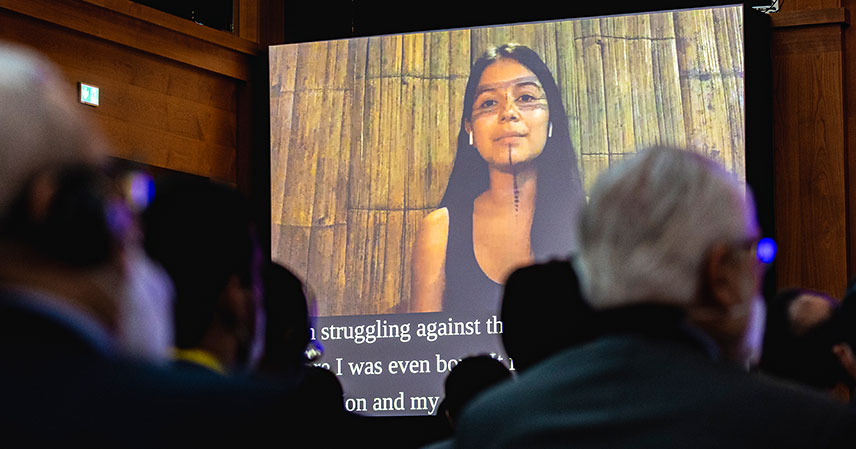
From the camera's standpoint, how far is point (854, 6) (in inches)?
268

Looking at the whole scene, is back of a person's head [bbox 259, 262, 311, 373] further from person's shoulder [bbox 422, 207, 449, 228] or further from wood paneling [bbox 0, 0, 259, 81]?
person's shoulder [bbox 422, 207, 449, 228]

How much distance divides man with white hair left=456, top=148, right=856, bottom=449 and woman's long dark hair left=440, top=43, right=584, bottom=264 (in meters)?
5.13

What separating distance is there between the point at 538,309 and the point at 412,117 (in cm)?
479

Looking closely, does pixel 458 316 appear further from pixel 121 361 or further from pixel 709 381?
pixel 121 361

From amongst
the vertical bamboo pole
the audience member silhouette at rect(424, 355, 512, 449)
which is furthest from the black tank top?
the audience member silhouette at rect(424, 355, 512, 449)

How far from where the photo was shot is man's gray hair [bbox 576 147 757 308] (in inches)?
55.1

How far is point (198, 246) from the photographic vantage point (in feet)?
5.27

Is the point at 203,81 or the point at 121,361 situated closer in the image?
the point at 121,361

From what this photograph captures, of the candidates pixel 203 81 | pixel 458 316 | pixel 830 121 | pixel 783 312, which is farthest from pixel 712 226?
pixel 203 81

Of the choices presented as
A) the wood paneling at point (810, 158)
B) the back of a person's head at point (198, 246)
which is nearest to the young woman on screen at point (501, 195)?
the wood paneling at point (810, 158)

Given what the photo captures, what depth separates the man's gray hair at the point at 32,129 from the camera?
87 cm

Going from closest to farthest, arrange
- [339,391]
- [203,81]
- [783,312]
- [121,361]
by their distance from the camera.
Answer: [121,361] < [783,312] < [339,391] < [203,81]

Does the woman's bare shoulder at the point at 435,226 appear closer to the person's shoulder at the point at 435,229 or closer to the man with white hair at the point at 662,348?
the person's shoulder at the point at 435,229

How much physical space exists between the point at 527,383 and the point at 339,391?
1711 mm
